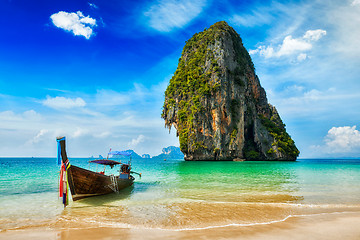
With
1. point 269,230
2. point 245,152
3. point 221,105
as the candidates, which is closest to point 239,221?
point 269,230

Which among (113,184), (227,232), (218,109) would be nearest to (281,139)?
(218,109)

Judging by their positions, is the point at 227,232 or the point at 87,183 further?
the point at 87,183

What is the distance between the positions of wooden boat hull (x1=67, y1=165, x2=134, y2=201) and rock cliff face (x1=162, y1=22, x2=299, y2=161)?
129 ft

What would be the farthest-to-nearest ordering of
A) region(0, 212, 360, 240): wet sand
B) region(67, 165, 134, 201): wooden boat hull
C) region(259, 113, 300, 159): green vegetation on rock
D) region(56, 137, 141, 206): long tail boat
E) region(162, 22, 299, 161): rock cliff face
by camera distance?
region(259, 113, 300, 159): green vegetation on rock → region(162, 22, 299, 161): rock cliff face → region(67, 165, 134, 201): wooden boat hull → region(56, 137, 141, 206): long tail boat → region(0, 212, 360, 240): wet sand

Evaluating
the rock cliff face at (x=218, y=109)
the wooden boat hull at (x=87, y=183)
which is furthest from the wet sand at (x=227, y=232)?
the rock cliff face at (x=218, y=109)

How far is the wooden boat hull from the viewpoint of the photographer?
9.23 meters

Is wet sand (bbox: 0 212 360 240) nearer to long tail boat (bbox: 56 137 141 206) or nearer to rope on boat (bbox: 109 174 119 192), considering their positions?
long tail boat (bbox: 56 137 141 206)

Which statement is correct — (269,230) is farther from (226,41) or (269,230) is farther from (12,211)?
(226,41)

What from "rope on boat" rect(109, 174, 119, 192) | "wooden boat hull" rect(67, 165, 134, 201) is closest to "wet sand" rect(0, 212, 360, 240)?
"wooden boat hull" rect(67, 165, 134, 201)

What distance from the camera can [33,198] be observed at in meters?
10.2

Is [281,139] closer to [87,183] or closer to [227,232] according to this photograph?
[87,183]

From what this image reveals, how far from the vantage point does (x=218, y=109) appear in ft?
168

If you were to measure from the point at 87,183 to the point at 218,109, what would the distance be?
43.7m

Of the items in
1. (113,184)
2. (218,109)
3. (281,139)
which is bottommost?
(113,184)
